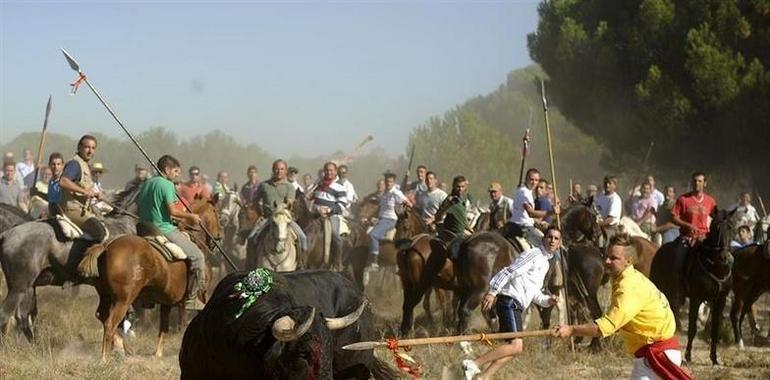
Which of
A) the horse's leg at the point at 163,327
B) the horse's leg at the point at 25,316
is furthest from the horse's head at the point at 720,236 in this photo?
the horse's leg at the point at 25,316

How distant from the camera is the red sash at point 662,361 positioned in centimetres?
800

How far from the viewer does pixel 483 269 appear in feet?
48.0

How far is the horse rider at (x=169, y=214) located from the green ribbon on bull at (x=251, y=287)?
595 cm

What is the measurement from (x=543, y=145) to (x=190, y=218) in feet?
209

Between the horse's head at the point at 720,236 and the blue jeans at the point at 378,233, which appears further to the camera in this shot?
the blue jeans at the point at 378,233

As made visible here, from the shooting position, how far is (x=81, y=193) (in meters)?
13.4

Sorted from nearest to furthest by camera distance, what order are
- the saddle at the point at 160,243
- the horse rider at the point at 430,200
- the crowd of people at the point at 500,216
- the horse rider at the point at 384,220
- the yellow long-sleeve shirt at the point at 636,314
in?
the yellow long-sleeve shirt at the point at 636,314
the crowd of people at the point at 500,216
the saddle at the point at 160,243
the horse rider at the point at 430,200
the horse rider at the point at 384,220

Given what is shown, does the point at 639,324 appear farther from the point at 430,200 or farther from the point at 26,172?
the point at 26,172

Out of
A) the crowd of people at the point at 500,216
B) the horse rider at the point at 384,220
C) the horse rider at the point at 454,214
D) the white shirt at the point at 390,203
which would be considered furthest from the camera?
the white shirt at the point at 390,203

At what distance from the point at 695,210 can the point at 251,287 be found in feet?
31.3

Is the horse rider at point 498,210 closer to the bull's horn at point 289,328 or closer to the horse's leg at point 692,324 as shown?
the horse's leg at point 692,324

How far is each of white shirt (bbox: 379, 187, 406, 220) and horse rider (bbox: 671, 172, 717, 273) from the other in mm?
6586

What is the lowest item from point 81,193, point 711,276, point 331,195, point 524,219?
point 711,276

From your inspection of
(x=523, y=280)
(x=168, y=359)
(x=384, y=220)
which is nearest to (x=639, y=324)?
(x=523, y=280)
